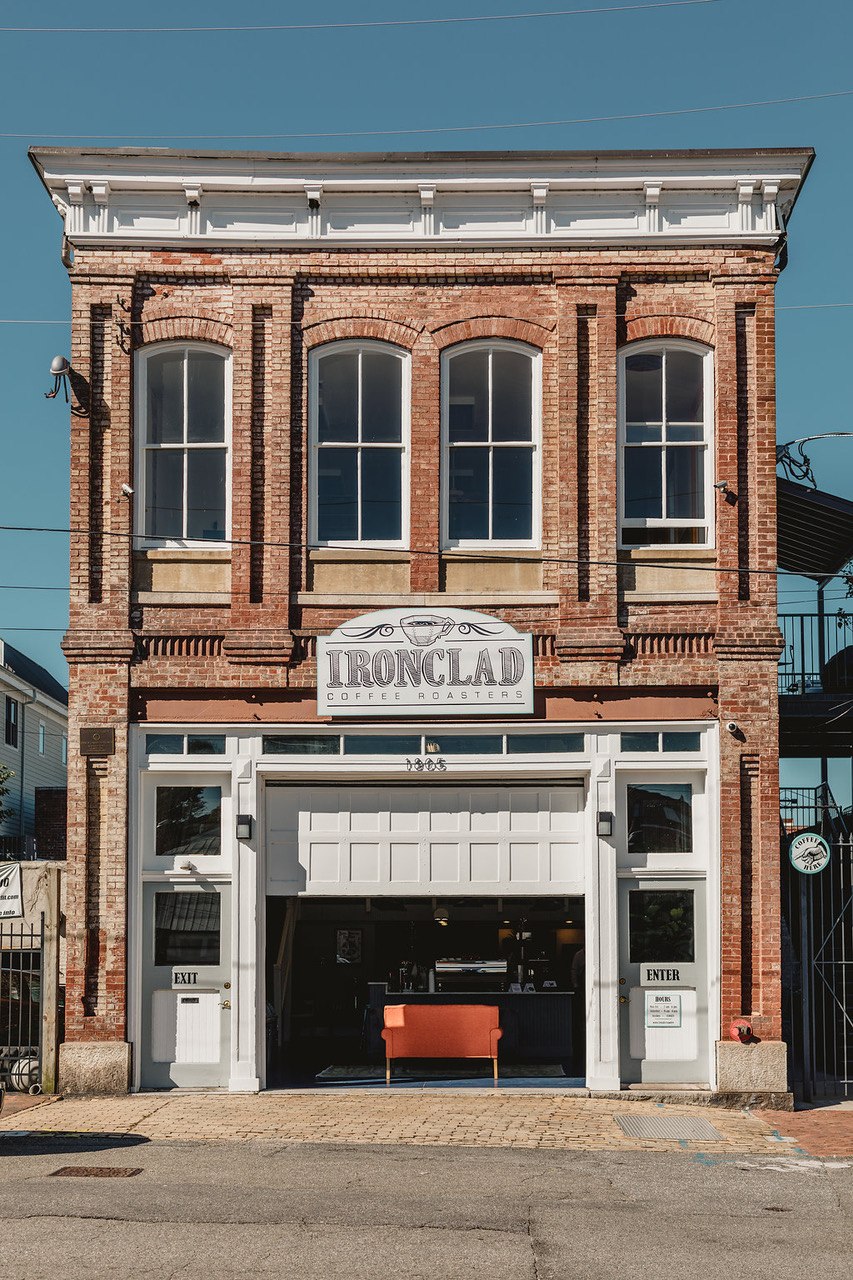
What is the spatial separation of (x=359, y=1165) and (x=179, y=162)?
10.6 m

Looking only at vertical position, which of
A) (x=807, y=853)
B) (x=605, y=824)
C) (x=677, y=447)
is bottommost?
(x=807, y=853)

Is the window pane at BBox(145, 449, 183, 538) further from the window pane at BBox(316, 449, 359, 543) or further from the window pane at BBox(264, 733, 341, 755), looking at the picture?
the window pane at BBox(264, 733, 341, 755)

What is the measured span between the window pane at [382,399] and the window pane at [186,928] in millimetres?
5441

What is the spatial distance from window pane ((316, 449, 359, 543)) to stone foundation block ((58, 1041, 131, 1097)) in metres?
5.96

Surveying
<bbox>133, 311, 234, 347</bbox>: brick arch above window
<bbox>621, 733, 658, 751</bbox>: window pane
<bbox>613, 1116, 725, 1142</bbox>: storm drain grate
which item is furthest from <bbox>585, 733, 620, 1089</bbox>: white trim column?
<bbox>133, 311, 234, 347</bbox>: brick arch above window

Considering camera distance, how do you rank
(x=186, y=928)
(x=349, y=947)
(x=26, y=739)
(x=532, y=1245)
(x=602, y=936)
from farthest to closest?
1. (x=26, y=739)
2. (x=349, y=947)
3. (x=186, y=928)
4. (x=602, y=936)
5. (x=532, y=1245)

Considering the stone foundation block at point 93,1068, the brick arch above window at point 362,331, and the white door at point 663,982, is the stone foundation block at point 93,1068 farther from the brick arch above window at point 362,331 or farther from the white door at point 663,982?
the brick arch above window at point 362,331

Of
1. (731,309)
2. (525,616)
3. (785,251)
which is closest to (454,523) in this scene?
(525,616)

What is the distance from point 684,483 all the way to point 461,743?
3.85 meters

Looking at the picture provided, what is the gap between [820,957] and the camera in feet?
48.6

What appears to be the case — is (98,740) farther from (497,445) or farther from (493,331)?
(493,331)

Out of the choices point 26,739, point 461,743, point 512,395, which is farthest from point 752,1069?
point 26,739

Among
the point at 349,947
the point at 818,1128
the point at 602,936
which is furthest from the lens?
the point at 349,947

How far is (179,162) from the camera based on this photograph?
48.6 feet
